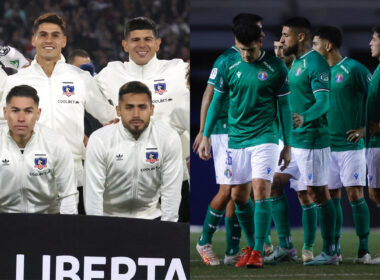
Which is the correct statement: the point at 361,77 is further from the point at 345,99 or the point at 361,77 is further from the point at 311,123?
the point at 311,123

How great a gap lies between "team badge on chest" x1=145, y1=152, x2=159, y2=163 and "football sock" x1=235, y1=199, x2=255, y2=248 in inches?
52.2

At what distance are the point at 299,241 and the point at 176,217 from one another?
4.18 meters

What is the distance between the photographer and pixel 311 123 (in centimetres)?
738

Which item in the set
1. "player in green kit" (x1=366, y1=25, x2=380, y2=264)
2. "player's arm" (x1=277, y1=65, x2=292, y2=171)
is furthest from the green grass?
"player's arm" (x1=277, y1=65, x2=292, y2=171)

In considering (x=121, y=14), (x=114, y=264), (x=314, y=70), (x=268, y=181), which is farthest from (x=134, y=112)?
(x=314, y=70)

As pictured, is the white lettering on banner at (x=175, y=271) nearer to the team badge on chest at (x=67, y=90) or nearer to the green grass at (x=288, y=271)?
the green grass at (x=288, y=271)

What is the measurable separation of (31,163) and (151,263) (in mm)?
982

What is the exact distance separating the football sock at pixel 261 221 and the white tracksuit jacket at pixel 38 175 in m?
1.52

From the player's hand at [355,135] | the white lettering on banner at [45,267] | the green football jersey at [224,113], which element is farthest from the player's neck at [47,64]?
the player's hand at [355,135]

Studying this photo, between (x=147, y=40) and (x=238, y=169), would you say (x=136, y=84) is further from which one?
(x=238, y=169)

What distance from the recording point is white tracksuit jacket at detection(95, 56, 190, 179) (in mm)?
5609

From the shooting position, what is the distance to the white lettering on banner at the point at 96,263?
5.51 meters

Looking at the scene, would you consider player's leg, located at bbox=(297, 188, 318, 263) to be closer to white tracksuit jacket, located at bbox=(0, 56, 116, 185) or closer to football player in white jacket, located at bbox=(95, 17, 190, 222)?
football player in white jacket, located at bbox=(95, 17, 190, 222)

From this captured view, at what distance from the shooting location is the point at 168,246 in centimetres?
559
